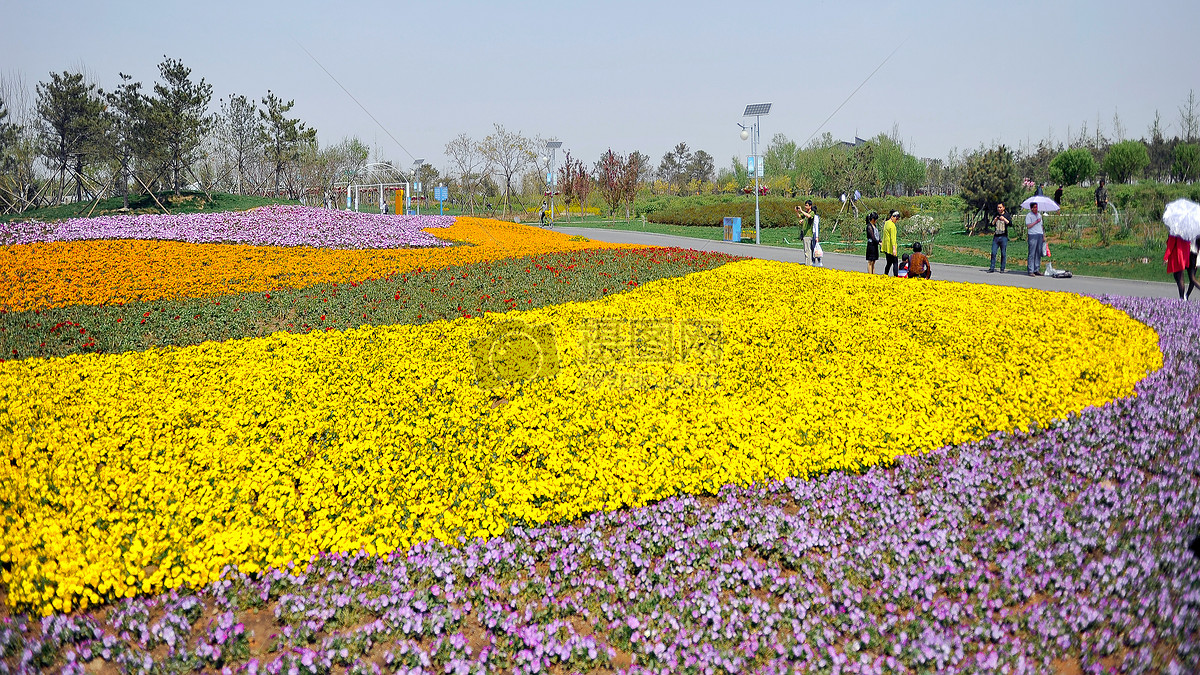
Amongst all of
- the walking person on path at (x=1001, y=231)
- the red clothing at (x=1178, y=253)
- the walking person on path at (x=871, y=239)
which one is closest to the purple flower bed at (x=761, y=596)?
the red clothing at (x=1178, y=253)

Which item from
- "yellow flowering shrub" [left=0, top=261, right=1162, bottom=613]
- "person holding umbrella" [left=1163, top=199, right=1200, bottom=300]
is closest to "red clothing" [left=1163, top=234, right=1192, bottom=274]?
"person holding umbrella" [left=1163, top=199, right=1200, bottom=300]

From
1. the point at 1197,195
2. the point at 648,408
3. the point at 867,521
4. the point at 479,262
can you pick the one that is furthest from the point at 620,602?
the point at 1197,195

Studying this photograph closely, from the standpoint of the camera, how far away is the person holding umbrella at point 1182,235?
792 cm

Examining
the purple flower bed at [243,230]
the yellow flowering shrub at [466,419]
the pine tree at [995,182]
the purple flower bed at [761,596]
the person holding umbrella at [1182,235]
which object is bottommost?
the purple flower bed at [761,596]

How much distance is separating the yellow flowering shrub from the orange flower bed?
359 cm

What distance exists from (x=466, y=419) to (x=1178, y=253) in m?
8.74

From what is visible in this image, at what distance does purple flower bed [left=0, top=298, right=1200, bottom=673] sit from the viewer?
3.14m

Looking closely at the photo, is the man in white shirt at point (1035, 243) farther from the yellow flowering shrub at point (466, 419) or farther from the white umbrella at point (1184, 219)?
the yellow flowering shrub at point (466, 419)

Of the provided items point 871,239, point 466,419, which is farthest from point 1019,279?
point 466,419

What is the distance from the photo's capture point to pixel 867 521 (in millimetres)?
4242

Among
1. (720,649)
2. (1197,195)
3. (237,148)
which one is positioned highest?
(237,148)

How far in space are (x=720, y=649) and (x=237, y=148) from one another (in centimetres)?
4258

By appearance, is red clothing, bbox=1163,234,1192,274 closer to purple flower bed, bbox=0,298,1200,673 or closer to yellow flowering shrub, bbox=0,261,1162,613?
yellow flowering shrub, bbox=0,261,1162,613

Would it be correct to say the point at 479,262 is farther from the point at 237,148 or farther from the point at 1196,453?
the point at 237,148
